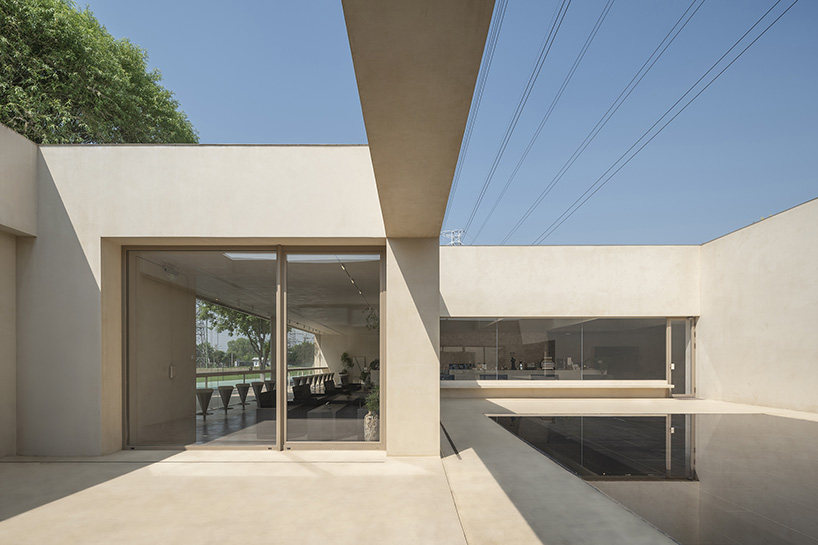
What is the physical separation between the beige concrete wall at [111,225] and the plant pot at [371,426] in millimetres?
2529

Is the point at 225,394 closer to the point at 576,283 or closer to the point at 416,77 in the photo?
the point at 416,77

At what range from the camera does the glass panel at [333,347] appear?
23.0 feet

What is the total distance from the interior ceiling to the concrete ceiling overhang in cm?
295

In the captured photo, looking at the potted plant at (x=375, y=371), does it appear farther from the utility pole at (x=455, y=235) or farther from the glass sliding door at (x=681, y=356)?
the utility pole at (x=455, y=235)

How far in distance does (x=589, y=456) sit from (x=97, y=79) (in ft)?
61.6

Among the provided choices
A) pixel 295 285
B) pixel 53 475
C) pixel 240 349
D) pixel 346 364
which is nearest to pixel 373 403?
pixel 346 364

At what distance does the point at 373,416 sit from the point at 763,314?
1008cm

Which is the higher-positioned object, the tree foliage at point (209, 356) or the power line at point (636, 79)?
the power line at point (636, 79)

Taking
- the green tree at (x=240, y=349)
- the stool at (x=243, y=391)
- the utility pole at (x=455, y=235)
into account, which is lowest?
the stool at (x=243, y=391)

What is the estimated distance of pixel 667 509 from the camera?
14.8 feet

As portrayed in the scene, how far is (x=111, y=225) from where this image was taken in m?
6.79

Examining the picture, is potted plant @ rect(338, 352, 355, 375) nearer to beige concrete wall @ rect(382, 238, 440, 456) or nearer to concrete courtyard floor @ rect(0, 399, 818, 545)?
beige concrete wall @ rect(382, 238, 440, 456)

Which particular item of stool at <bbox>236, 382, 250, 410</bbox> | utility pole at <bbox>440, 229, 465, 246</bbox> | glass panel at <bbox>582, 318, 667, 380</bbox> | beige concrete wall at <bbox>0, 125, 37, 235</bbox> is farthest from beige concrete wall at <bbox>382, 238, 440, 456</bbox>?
utility pole at <bbox>440, 229, 465, 246</bbox>

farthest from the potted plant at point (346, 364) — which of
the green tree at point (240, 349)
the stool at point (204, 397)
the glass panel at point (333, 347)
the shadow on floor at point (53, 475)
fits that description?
the shadow on floor at point (53, 475)
